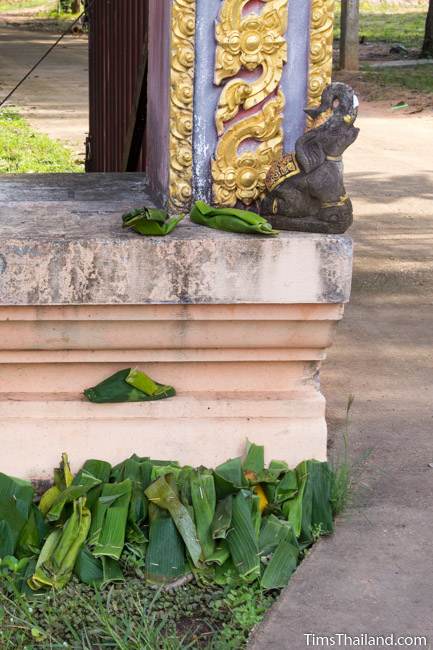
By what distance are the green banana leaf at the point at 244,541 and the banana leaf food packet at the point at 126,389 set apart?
37 cm

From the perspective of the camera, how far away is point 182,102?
3045 mm

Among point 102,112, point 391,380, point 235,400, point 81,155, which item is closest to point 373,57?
point 81,155

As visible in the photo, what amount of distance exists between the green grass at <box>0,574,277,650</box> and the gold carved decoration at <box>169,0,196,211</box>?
1066 millimetres

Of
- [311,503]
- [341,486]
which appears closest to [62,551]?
[311,503]

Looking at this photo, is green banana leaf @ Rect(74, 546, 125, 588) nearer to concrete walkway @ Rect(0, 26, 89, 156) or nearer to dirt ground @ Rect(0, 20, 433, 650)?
dirt ground @ Rect(0, 20, 433, 650)

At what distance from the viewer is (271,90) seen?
10.1ft

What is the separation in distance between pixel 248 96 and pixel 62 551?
131cm

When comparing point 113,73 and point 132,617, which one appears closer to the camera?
point 132,617

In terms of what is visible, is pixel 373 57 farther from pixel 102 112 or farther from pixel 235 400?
pixel 235 400

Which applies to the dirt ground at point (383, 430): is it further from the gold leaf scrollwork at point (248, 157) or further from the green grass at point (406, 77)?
the green grass at point (406, 77)

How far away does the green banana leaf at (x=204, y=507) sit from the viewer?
2.92m

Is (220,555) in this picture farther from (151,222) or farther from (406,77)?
(406,77)

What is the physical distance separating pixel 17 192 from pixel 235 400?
41.8 inches

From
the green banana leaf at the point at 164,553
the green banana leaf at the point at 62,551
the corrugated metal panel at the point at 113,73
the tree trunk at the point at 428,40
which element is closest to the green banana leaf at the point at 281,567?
the green banana leaf at the point at 164,553
